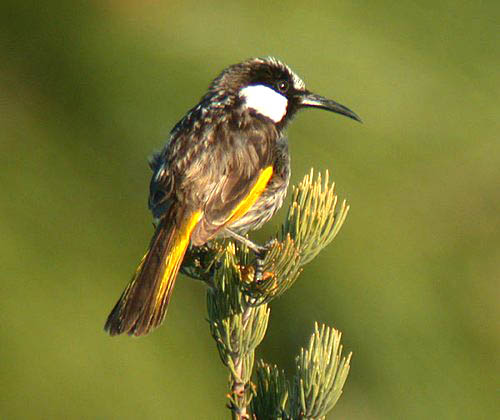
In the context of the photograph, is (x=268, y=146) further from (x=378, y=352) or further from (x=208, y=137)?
(x=378, y=352)

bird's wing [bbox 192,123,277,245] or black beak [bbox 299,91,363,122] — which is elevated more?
black beak [bbox 299,91,363,122]

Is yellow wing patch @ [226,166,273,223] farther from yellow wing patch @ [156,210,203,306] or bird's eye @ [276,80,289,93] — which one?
bird's eye @ [276,80,289,93]

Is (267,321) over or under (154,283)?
Answer: over

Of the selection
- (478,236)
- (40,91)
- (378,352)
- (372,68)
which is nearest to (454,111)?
(372,68)

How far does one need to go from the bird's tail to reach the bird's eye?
0.99 m

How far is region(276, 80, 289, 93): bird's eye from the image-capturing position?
416 centimetres

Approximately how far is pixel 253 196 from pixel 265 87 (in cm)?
72

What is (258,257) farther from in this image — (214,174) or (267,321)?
(214,174)

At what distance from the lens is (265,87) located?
13.5ft

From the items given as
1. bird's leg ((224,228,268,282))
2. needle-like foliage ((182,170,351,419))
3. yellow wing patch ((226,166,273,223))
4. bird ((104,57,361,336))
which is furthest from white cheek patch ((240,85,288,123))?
needle-like foliage ((182,170,351,419))

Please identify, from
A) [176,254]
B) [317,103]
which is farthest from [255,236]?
[176,254]

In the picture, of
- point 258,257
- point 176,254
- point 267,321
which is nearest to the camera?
point 267,321

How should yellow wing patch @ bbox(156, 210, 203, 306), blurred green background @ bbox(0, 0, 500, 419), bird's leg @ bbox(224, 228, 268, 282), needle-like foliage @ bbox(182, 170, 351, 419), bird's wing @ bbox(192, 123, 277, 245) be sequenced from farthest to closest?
blurred green background @ bbox(0, 0, 500, 419)
bird's wing @ bbox(192, 123, 277, 245)
yellow wing patch @ bbox(156, 210, 203, 306)
bird's leg @ bbox(224, 228, 268, 282)
needle-like foliage @ bbox(182, 170, 351, 419)

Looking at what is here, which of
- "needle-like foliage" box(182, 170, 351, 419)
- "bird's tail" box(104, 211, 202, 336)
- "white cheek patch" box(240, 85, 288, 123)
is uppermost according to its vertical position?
"white cheek patch" box(240, 85, 288, 123)
